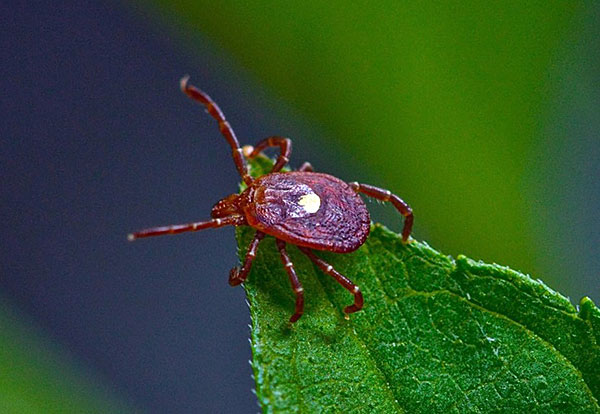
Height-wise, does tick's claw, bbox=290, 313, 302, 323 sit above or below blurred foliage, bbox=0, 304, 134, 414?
above

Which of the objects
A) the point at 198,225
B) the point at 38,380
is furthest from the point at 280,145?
the point at 38,380

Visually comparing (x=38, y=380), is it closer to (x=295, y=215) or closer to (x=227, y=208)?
(x=227, y=208)

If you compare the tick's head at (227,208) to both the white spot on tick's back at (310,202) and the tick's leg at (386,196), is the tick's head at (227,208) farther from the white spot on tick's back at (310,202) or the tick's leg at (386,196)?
the tick's leg at (386,196)

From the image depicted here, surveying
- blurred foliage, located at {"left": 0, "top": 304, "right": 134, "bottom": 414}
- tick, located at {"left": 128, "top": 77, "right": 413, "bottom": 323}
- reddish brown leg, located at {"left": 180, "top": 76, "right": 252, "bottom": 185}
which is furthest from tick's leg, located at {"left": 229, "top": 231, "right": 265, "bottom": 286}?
blurred foliage, located at {"left": 0, "top": 304, "right": 134, "bottom": 414}

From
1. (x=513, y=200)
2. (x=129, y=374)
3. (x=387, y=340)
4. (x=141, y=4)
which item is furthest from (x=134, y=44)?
(x=387, y=340)

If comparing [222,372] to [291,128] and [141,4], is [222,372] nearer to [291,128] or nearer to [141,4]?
[291,128]

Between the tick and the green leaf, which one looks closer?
the green leaf

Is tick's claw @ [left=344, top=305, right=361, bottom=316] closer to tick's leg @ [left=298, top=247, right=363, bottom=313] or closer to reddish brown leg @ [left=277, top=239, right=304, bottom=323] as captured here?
tick's leg @ [left=298, top=247, right=363, bottom=313]
